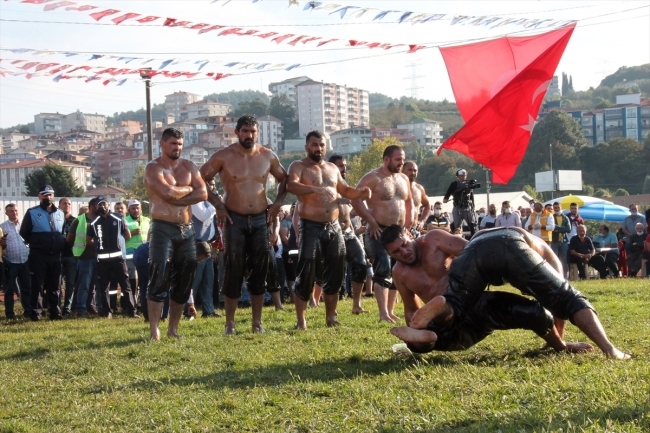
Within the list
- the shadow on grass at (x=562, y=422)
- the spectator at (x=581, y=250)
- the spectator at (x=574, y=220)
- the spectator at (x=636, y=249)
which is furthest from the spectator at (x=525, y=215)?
the shadow on grass at (x=562, y=422)

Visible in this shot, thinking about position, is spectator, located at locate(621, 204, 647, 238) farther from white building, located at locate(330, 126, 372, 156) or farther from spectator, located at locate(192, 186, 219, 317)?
white building, located at locate(330, 126, 372, 156)

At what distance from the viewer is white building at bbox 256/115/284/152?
170 metres

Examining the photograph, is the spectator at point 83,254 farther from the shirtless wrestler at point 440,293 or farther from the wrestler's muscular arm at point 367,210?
the shirtless wrestler at point 440,293

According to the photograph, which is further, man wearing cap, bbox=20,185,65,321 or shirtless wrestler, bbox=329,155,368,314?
man wearing cap, bbox=20,185,65,321

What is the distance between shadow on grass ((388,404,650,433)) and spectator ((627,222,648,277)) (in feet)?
53.2

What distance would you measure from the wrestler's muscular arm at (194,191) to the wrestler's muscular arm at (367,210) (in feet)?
6.02

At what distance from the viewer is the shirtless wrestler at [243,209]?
9.67 meters

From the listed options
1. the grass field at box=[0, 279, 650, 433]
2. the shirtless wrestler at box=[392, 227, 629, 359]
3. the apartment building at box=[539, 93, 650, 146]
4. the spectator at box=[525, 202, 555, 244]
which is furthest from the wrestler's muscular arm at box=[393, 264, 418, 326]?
the apartment building at box=[539, 93, 650, 146]

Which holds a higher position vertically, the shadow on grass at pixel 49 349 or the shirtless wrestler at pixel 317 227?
the shirtless wrestler at pixel 317 227

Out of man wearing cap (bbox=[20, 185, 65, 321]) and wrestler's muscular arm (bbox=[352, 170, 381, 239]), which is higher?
wrestler's muscular arm (bbox=[352, 170, 381, 239])

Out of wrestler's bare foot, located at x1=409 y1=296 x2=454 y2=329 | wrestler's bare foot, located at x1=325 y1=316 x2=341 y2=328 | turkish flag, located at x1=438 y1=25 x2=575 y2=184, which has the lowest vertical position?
wrestler's bare foot, located at x1=325 y1=316 x2=341 y2=328

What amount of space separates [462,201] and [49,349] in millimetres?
10342

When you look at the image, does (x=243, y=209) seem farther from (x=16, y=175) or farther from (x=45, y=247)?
(x=16, y=175)

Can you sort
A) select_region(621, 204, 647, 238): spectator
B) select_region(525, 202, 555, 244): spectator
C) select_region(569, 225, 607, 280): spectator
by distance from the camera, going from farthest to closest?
select_region(621, 204, 647, 238): spectator, select_region(569, 225, 607, 280): spectator, select_region(525, 202, 555, 244): spectator
